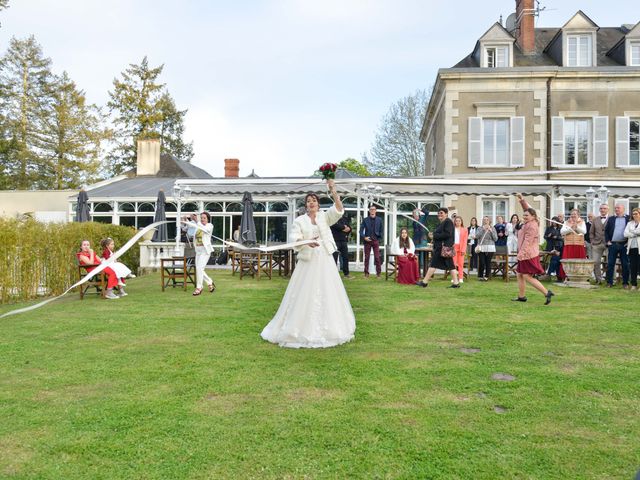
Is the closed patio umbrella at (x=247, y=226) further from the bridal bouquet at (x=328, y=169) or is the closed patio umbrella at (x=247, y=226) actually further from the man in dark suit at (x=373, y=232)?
the bridal bouquet at (x=328, y=169)

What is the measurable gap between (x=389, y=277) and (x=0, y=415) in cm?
1151

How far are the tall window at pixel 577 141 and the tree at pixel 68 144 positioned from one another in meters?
32.6

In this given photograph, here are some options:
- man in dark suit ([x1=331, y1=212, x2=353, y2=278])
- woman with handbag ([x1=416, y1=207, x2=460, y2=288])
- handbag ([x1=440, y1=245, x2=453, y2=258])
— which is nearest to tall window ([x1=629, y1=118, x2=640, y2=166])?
woman with handbag ([x1=416, y1=207, x2=460, y2=288])

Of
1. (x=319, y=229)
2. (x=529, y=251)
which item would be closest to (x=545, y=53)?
(x=529, y=251)

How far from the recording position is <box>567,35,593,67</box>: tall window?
72.4 ft

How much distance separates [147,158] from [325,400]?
30553 millimetres

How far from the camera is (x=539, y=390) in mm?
4520

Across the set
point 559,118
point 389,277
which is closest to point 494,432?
point 389,277

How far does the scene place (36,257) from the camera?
11531mm

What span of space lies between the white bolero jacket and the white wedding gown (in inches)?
2.6

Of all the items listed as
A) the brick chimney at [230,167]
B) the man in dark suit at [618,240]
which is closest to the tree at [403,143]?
the brick chimney at [230,167]

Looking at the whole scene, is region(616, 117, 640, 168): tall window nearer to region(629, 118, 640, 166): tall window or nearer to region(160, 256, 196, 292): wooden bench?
region(629, 118, 640, 166): tall window

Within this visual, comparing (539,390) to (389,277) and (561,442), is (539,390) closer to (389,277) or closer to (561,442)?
(561,442)

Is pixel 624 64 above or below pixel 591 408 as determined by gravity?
above
